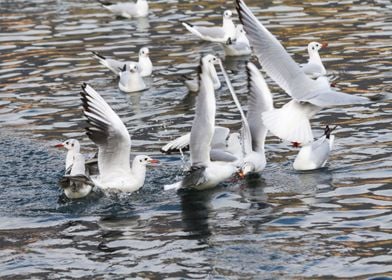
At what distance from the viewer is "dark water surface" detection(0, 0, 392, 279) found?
33.5 feet

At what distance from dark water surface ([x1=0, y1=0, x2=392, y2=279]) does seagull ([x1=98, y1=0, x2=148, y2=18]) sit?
2441 millimetres

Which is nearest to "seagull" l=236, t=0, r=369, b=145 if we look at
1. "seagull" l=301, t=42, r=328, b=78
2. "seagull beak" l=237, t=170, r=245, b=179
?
"seagull beak" l=237, t=170, r=245, b=179

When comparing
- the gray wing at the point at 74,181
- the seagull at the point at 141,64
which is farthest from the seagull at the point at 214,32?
the gray wing at the point at 74,181

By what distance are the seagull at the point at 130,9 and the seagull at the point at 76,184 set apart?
12300 mm

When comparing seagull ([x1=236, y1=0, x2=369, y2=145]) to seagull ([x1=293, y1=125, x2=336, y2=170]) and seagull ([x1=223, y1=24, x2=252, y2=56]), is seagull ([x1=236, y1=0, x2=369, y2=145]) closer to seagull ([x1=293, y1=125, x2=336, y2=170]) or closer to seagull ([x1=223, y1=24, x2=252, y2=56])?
seagull ([x1=293, y1=125, x2=336, y2=170])

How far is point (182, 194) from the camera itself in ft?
41.9

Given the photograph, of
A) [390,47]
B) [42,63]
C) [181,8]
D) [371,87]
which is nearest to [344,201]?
[371,87]

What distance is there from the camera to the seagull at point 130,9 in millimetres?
24766

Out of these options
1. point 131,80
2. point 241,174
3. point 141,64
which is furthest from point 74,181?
point 141,64

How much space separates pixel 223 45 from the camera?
70.6 feet

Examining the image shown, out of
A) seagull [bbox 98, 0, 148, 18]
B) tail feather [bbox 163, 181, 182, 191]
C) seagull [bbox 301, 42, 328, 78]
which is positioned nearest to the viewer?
tail feather [bbox 163, 181, 182, 191]

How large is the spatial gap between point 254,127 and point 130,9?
455 inches

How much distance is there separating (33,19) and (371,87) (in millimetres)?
10342

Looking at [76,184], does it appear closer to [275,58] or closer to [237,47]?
[275,58]
